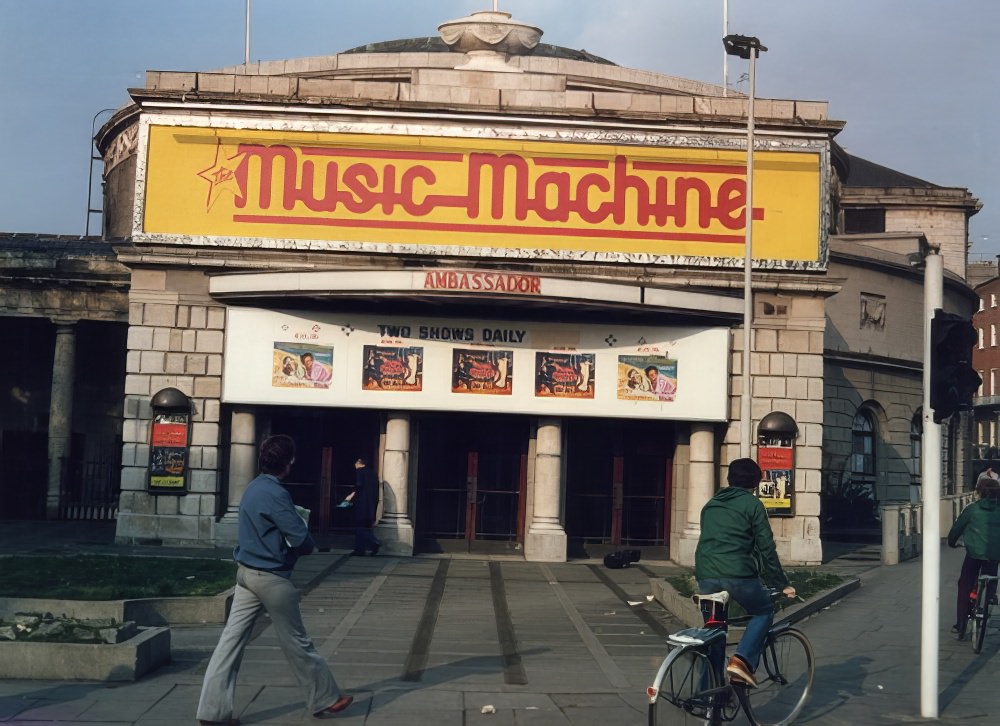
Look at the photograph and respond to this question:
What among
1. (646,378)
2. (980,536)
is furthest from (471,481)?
(980,536)

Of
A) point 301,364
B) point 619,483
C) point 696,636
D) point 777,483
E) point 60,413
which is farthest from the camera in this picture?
point 60,413

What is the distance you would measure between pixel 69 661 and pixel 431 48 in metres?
31.4

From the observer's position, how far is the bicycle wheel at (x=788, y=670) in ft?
31.2

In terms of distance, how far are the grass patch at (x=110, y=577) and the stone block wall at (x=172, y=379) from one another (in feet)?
11.4

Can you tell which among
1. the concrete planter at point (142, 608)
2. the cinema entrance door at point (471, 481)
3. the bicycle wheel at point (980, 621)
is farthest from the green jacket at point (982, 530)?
the cinema entrance door at point (471, 481)

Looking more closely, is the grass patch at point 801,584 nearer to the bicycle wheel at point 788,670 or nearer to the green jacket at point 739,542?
the bicycle wheel at point 788,670

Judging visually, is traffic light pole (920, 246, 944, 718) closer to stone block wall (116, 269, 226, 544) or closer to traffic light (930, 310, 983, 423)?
traffic light (930, 310, 983, 423)

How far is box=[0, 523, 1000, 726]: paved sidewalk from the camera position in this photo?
969 centimetres

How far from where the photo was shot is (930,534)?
32.8 ft

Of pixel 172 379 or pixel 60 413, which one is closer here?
pixel 172 379

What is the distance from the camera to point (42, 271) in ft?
91.8

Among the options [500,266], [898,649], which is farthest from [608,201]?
[898,649]

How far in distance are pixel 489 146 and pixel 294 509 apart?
578 inches

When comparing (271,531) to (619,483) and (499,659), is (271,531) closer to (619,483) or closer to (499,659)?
(499,659)
